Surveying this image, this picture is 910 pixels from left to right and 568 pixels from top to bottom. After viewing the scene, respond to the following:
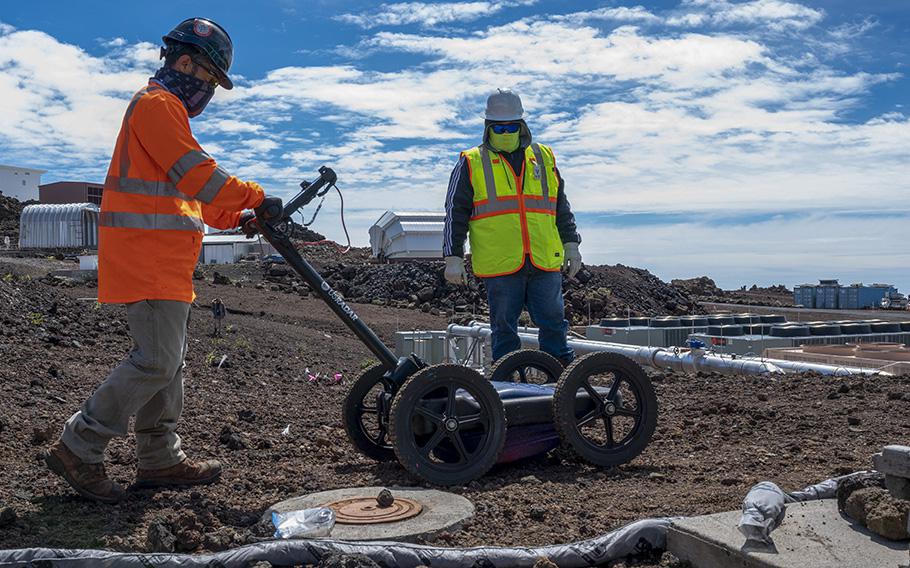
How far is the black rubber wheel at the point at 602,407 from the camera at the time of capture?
4531 millimetres

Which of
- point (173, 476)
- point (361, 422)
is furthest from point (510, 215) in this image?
point (173, 476)

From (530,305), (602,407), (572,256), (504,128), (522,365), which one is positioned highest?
(504,128)

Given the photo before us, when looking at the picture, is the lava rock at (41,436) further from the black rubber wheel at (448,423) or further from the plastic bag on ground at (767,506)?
the plastic bag on ground at (767,506)

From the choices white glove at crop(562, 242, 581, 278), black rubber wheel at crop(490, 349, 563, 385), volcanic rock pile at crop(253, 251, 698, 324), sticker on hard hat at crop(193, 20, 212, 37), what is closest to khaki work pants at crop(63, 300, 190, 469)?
sticker on hard hat at crop(193, 20, 212, 37)

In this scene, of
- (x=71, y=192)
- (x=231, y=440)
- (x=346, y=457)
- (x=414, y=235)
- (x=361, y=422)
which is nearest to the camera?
(x=361, y=422)

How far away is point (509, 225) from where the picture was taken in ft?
19.6

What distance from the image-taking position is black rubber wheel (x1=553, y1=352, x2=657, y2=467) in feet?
14.9

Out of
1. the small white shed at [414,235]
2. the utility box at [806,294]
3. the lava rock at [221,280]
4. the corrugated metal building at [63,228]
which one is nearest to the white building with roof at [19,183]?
the corrugated metal building at [63,228]

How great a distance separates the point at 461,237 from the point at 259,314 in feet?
49.3

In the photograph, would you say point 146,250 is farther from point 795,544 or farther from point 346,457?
point 795,544

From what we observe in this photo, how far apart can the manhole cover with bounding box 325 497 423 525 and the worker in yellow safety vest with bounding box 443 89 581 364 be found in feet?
7.77

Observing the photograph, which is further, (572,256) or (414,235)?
(414,235)

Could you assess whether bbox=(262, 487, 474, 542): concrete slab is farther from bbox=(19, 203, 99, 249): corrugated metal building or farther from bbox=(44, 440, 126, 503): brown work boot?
bbox=(19, 203, 99, 249): corrugated metal building

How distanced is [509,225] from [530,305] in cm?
55
